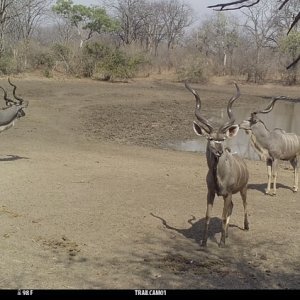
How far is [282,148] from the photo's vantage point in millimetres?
12336

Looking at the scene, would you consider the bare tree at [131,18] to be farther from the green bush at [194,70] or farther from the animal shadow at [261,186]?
the animal shadow at [261,186]

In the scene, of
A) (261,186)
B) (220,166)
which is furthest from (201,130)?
(261,186)

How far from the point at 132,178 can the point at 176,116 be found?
14568 millimetres

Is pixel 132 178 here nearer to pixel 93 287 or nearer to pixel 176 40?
pixel 93 287

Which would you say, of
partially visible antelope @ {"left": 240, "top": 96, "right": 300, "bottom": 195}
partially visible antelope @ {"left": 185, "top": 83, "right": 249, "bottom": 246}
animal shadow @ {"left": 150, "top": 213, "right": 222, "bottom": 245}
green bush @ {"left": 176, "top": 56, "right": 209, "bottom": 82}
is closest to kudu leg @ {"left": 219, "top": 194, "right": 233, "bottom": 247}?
partially visible antelope @ {"left": 185, "top": 83, "right": 249, "bottom": 246}

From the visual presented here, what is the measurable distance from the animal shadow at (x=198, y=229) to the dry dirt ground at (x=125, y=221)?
0.06 ft

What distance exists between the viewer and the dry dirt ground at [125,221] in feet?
21.5

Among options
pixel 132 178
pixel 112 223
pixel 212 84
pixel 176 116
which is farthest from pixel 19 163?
pixel 212 84

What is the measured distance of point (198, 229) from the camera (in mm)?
8883

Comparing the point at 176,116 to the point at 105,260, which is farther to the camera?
the point at 176,116

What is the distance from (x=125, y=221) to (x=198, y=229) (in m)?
1.23

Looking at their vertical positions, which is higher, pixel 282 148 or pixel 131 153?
pixel 282 148

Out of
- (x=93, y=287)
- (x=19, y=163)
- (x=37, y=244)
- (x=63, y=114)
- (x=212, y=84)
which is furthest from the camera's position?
(x=212, y=84)

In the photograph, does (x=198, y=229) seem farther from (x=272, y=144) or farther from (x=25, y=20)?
(x=25, y=20)
